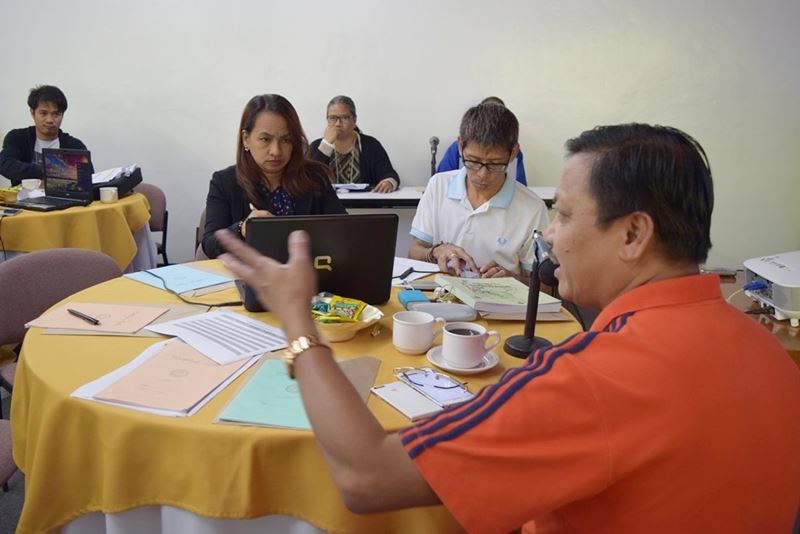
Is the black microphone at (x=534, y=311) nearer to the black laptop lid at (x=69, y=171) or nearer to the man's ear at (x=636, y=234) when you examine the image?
the man's ear at (x=636, y=234)

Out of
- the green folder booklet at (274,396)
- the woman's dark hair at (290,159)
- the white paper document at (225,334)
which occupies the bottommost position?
the white paper document at (225,334)

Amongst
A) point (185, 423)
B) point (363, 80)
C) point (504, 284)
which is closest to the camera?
point (185, 423)

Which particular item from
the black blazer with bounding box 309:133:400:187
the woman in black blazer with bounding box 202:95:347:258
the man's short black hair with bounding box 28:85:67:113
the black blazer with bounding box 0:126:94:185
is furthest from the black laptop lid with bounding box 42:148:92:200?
the black blazer with bounding box 309:133:400:187

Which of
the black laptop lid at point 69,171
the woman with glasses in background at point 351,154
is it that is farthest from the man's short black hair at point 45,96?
the woman with glasses in background at point 351,154

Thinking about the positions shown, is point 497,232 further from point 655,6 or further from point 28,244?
point 655,6

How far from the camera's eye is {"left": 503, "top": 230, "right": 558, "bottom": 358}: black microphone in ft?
4.41

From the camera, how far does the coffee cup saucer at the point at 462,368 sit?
4.05ft

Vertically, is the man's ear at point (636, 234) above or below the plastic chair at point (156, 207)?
above

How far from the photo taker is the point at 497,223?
2359 mm

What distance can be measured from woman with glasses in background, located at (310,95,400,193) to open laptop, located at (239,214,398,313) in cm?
285

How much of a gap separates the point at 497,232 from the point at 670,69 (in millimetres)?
3265

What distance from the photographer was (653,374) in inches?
26.0

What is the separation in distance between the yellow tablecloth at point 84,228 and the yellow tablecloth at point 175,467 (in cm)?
232

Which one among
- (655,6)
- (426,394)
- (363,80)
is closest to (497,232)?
(426,394)
